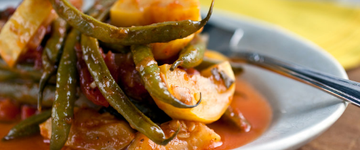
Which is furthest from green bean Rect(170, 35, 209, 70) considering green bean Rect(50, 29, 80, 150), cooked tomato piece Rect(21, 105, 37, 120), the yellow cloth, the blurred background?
the yellow cloth

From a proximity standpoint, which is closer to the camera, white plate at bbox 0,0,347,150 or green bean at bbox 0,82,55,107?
white plate at bbox 0,0,347,150

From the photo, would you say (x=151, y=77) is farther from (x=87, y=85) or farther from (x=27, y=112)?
(x=27, y=112)

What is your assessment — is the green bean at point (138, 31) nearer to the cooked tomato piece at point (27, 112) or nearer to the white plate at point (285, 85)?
the white plate at point (285, 85)

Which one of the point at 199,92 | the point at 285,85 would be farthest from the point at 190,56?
the point at 285,85

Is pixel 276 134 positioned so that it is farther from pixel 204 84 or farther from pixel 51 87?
pixel 51 87

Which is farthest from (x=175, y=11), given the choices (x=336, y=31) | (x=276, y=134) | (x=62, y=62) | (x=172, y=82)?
(x=336, y=31)

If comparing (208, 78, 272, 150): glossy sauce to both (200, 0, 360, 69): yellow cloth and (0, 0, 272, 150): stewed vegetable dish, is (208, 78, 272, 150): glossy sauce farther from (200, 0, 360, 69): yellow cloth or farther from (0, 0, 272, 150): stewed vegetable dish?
(200, 0, 360, 69): yellow cloth
